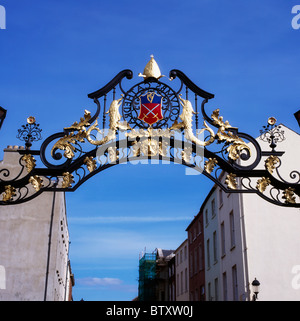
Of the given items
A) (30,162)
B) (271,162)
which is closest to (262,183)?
(271,162)

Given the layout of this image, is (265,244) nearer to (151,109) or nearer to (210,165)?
(210,165)

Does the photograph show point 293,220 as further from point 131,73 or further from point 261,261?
point 131,73

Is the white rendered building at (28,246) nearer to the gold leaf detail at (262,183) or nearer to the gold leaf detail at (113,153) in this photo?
the gold leaf detail at (113,153)

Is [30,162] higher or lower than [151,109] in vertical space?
lower

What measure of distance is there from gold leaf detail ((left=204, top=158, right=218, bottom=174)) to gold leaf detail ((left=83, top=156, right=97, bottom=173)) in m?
2.47

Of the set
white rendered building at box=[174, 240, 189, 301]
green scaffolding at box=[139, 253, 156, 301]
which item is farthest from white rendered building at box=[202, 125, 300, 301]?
green scaffolding at box=[139, 253, 156, 301]

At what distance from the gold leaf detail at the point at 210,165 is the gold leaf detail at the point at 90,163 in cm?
247

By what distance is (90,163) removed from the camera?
9.84m

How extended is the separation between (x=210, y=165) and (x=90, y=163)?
2.67 metres

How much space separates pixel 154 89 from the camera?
399 inches

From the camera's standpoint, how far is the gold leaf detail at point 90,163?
32.3 feet

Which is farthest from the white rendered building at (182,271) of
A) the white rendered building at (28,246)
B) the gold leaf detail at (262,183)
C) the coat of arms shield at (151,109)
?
the coat of arms shield at (151,109)
